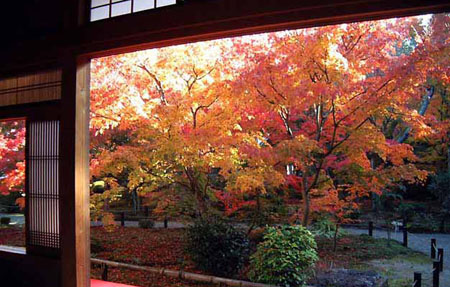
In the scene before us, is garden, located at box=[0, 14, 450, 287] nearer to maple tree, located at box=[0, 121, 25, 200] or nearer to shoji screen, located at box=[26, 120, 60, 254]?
maple tree, located at box=[0, 121, 25, 200]

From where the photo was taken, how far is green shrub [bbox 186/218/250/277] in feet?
19.1

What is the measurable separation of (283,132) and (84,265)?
4.73 m

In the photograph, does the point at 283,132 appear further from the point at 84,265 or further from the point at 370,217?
the point at 84,265

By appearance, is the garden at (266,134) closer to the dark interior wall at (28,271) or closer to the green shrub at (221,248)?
the green shrub at (221,248)

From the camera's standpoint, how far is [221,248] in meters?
5.85

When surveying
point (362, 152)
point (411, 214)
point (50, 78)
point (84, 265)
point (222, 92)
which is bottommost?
point (411, 214)

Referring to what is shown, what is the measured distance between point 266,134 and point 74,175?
4353 mm

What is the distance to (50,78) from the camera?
2754 millimetres

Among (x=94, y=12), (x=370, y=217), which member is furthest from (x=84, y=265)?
(x=370, y=217)

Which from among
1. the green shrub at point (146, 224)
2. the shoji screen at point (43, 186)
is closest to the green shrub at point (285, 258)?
the shoji screen at point (43, 186)

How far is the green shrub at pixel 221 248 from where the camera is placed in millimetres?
A: 5812

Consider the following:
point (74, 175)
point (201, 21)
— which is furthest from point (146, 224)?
point (201, 21)

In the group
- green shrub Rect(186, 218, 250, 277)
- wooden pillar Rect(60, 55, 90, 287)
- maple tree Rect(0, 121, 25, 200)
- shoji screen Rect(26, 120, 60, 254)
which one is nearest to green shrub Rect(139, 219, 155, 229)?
maple tree Rect(0, 121, 25, 200)

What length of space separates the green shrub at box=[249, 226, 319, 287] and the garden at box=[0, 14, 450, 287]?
0.02 metres
